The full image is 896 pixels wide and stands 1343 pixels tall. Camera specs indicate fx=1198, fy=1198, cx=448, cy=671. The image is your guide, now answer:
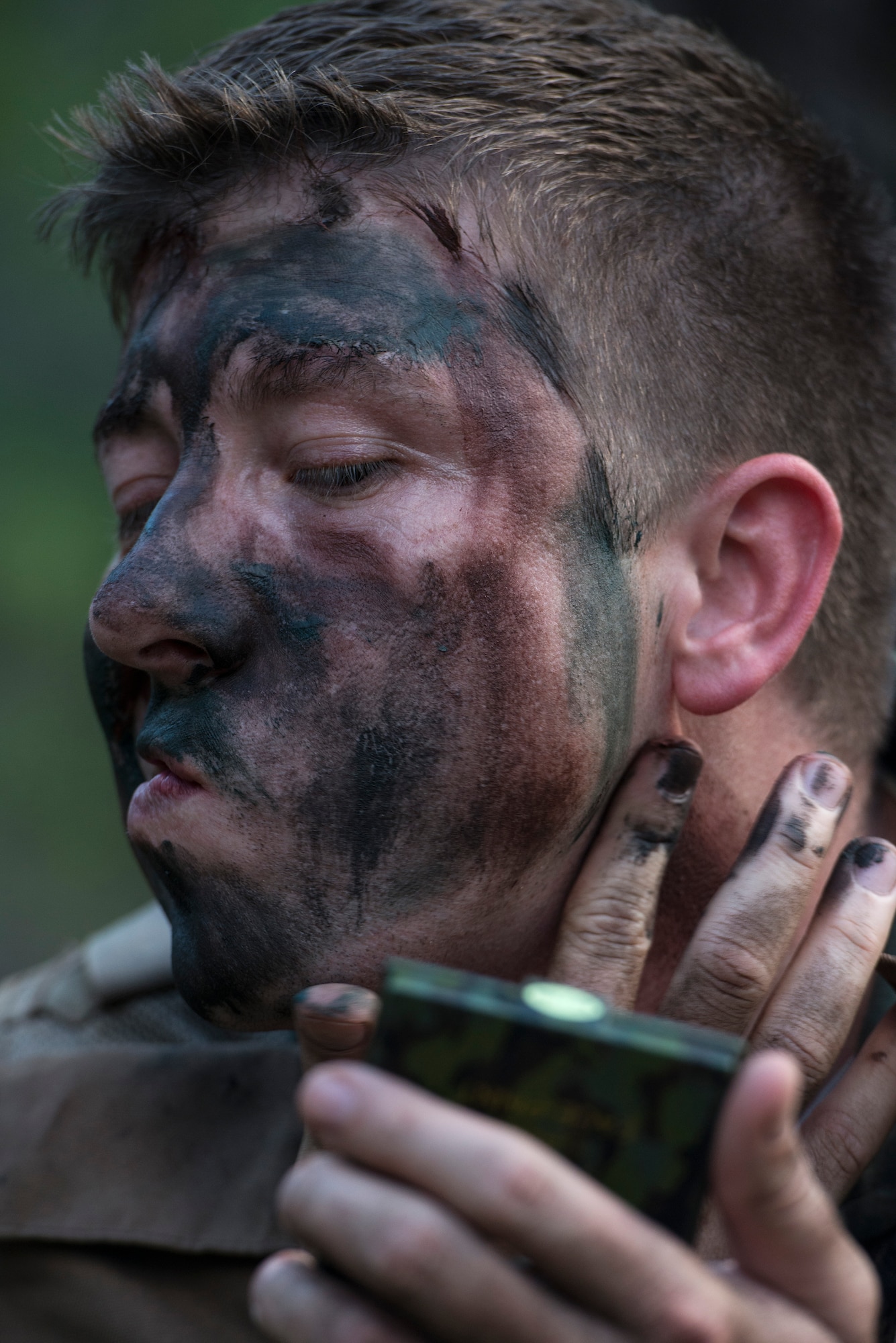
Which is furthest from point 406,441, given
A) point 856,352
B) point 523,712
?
point 856,352

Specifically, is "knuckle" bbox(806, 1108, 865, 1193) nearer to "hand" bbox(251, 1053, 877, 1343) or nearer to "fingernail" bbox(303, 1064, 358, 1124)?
"hand" bbox(251, 1053, 877, 1343)

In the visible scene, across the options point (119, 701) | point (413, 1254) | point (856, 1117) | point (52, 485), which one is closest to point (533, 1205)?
point (413, 1254)

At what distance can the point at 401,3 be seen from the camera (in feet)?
8.04

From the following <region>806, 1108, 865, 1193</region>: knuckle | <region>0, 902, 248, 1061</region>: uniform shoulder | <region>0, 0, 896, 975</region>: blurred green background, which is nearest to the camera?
<region>806, 1108, 865, 1193</region>: knuckle

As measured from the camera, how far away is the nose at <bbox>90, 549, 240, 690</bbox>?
1932 millimetres

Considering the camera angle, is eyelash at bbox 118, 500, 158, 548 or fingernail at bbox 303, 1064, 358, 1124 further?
eyelash at bbox 118, 500, 158, 548

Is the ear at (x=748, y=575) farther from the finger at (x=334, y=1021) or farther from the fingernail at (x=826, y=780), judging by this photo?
the finger at (x=334, y=1021)

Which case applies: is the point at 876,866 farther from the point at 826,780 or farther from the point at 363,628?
the point at 363,628

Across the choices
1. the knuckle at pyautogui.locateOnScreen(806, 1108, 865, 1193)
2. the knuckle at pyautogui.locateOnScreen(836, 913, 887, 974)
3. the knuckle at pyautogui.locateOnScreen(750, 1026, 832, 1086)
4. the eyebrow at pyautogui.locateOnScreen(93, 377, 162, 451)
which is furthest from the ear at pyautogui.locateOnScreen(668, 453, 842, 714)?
the eyebrow at pyautogui.locateOnScreen(93, 377, 162, 451)

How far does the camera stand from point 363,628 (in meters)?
1.93

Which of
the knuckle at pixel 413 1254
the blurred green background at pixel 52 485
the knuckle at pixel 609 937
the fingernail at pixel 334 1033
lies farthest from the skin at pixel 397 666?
the blurred green background at pixel 52 485

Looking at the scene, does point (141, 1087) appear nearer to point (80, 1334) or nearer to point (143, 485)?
point (80, 1334)

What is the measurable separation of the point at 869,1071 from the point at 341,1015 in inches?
36.2

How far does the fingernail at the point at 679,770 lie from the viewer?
2.09m
